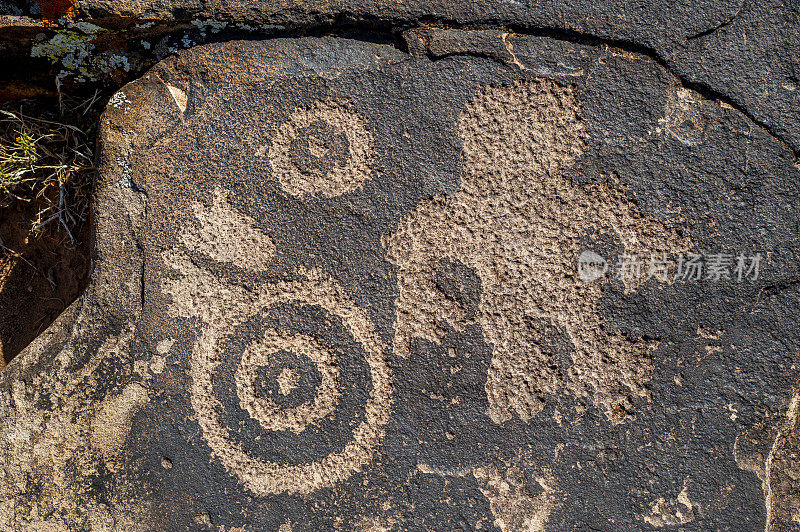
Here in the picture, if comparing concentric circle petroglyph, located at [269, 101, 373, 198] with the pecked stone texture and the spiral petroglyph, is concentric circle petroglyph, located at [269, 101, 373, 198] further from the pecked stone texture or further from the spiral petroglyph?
the pecked stone texture

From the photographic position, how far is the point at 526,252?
1.36 m

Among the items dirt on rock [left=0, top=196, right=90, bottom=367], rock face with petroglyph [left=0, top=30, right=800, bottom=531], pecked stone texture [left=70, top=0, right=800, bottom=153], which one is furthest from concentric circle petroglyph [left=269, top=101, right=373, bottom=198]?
dirt on rock [left=0, top=196, right=90, bottom=367]

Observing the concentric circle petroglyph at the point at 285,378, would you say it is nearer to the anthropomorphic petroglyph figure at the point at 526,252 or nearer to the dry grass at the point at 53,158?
the anthropomorphic petroglyph figure at the point at 526,252

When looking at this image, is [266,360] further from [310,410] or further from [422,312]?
[422,312]

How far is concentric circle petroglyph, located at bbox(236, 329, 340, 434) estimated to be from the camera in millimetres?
1384

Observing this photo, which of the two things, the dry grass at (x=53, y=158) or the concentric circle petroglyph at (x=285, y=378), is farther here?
the dry grass at (x=53, y=158)

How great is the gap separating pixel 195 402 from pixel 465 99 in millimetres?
1194

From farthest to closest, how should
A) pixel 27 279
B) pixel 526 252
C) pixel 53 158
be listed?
pixel 27 279
pixel 53 158
pixel 526 252

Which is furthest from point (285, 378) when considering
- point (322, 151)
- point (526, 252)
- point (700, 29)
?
point (700, 29)

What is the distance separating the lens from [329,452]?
1.38 m

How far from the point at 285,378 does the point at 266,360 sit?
8 centimetres

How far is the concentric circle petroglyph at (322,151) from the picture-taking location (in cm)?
139

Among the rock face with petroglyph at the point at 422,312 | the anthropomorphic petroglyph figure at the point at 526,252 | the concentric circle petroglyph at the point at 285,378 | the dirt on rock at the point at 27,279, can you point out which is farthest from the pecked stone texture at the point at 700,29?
the concentric circle petroglyph at the point at 285,378

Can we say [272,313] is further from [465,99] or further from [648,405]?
[648,405]
